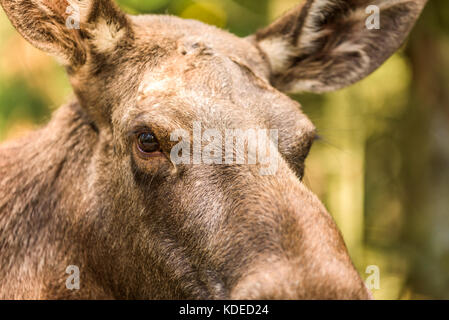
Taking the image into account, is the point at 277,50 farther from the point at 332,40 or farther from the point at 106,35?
the point at 106,35

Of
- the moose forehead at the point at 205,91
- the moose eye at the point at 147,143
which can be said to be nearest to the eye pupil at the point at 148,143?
the moose eye at the point at 147,143

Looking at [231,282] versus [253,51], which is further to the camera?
[253,51]

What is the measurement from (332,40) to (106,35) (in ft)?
8.08

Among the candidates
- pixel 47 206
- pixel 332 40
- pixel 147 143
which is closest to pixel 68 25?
pixel 147 143

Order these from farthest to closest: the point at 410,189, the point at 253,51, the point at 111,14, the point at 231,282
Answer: the point at 410,189
the point at 253,51
the point at 111,14
the point at 231,282

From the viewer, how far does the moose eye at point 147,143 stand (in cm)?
448

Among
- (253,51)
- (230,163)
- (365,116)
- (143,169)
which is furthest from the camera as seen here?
(365,116)

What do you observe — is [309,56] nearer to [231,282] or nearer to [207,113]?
[207,113]

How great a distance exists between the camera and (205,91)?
15.0 feet

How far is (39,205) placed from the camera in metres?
5.13

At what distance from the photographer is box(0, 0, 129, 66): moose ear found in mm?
5040

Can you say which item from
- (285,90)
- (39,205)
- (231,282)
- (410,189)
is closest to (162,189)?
(231,282)

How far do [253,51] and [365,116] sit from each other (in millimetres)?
10939

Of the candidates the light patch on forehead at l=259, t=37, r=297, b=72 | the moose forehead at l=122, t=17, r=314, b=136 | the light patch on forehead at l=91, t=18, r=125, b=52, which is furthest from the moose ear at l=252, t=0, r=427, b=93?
the light patch on forehead at l=91, t=18, r=125, b=52
